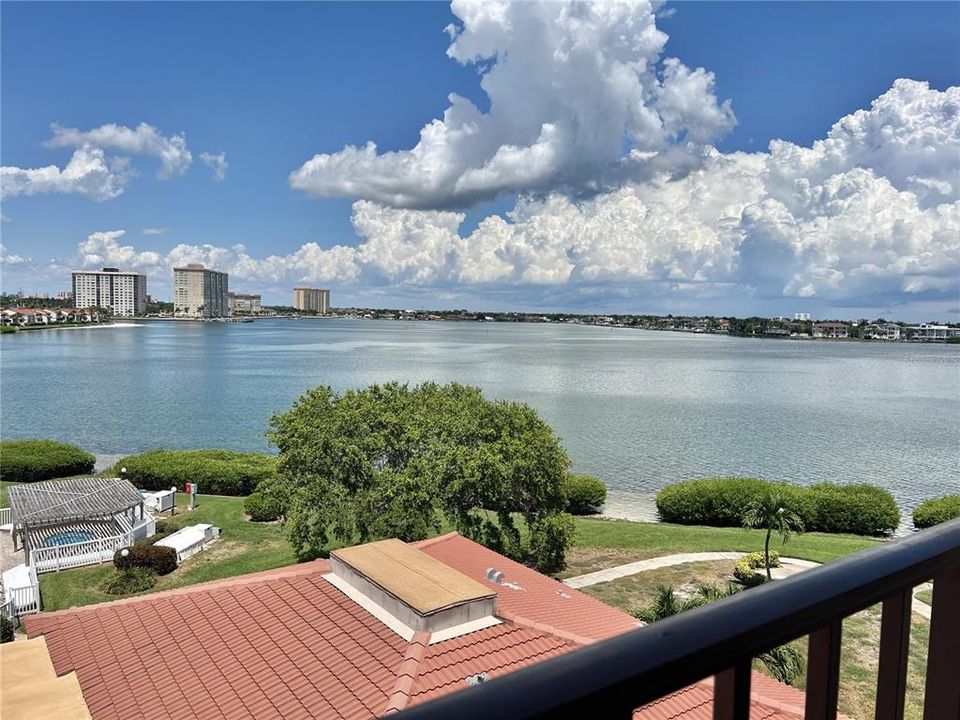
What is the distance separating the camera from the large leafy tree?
20.5 metres

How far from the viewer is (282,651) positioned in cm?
1140

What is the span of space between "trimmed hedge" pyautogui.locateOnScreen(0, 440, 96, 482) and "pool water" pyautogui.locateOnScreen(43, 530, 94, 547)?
1461cm

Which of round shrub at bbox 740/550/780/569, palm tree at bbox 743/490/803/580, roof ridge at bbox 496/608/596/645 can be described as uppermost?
roof ridge at bbox 496/608/596/645

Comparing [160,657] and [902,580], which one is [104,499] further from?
[902,580]

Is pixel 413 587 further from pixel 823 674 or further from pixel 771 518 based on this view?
pixel 771 518

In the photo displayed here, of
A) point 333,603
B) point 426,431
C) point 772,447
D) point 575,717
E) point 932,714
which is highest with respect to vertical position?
point 575,717

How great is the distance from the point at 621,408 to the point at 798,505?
97.6 feet

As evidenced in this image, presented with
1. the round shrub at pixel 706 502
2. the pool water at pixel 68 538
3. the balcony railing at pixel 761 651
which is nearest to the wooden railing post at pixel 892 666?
the balcony railing at pixel 761 651

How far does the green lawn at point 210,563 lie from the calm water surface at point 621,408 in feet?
51.9

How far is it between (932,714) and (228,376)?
280 ft

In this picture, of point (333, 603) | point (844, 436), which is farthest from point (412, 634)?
point (844, 436)

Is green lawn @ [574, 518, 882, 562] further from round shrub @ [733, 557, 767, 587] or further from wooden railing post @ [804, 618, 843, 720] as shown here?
wooden railing post @ [804, 618, 843, 720]

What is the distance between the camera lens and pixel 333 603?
1274 cm

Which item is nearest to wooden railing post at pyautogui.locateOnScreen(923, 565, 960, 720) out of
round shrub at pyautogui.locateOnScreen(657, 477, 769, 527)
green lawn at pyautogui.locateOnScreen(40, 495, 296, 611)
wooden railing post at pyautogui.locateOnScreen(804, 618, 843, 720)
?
wooden railing post at pyautogui.locateOnScreen(804, 618, 843, 720)
